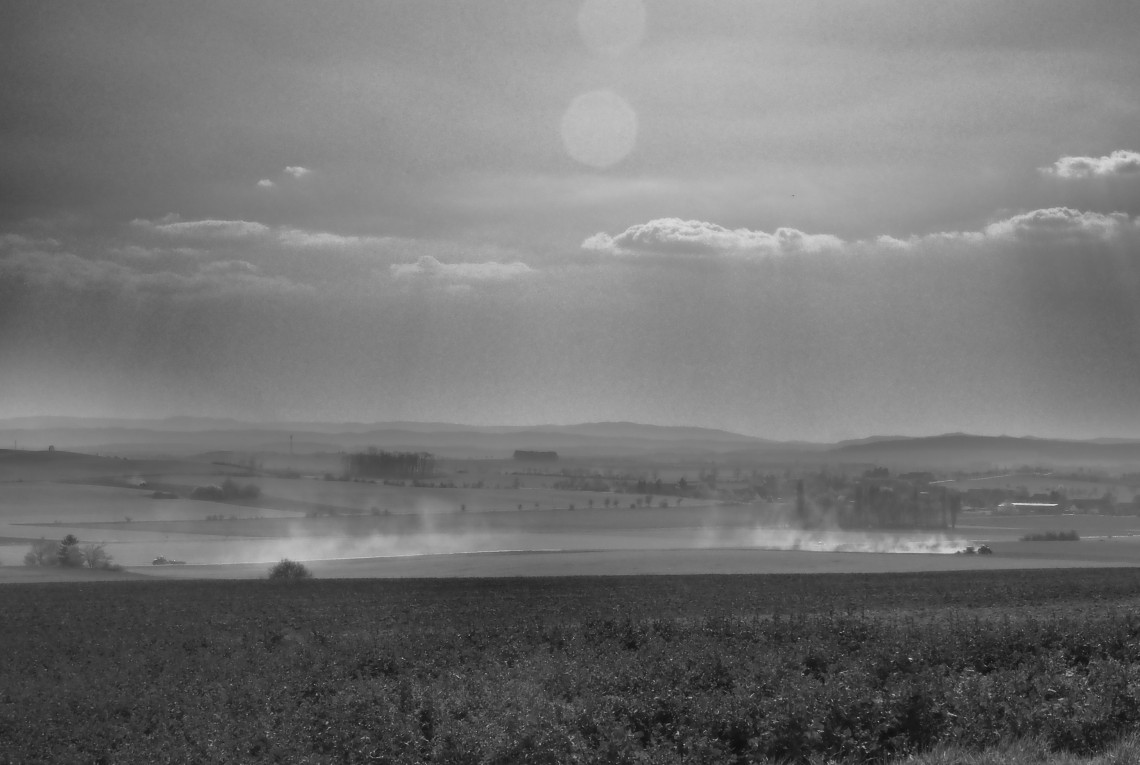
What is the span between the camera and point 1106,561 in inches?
2499

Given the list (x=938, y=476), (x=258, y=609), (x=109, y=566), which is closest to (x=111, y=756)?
(x=258, y=609)

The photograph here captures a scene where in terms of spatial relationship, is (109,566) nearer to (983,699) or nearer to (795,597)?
(795,597)

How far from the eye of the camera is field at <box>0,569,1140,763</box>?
13102mm

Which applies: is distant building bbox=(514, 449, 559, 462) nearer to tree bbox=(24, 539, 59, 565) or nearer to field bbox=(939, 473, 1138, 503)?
field bbox=(939, 473, 1138, 503)

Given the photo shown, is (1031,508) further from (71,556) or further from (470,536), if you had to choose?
(71,556)

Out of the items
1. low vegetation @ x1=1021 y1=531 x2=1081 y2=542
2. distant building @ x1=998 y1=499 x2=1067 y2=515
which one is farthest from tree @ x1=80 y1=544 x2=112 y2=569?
distant building @ x1=998 y1=499 x2=1067 y2=515

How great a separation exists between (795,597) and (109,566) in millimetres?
53788

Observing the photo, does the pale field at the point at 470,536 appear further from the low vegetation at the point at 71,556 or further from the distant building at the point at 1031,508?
the distant building at the point at 1031,508

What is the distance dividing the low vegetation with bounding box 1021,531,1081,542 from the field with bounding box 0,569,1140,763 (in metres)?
66.7

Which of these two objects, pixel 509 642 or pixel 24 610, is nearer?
pixel 509 642

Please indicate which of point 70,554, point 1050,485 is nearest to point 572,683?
point 70,554

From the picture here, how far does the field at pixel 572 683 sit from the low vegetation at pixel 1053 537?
66.7 metres

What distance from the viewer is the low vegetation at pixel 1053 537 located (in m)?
91.2

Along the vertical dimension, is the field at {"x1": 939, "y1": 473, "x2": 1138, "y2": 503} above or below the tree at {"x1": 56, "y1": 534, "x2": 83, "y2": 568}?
above
